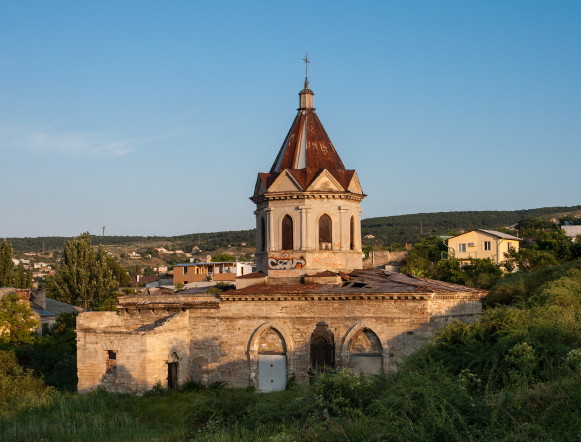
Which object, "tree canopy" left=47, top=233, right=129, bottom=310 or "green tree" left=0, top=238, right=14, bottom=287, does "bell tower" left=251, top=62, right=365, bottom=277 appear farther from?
"green tree" left=0, top=238, right=14, bottom=287

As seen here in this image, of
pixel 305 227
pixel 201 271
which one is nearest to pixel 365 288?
pixel 305 227

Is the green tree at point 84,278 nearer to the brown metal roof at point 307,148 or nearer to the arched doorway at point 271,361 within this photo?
the brown metal roof at point 307,148

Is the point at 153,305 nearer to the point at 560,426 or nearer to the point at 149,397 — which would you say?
the point at 149,397

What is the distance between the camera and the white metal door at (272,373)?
25016mm

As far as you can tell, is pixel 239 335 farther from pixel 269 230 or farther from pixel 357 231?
pixel 357 231

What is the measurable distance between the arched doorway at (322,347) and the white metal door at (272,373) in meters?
1.13

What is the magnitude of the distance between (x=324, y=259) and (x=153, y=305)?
21.4 feet

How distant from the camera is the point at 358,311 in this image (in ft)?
79.8

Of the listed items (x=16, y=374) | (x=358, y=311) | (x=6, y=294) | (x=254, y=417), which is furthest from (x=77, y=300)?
(x=254, y=417)

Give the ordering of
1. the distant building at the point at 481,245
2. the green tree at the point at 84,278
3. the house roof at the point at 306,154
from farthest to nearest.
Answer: the distant building at the point at 481,245, the green tree at the point at 84,278, the house roof at the point at 306,154

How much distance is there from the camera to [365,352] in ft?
80.0

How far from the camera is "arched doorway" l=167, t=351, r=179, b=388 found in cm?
2495

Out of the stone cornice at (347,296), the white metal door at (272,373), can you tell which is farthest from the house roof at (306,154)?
the white metal door at (272,373)

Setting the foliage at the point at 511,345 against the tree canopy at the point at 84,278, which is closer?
the foliage at the point at 511,345
